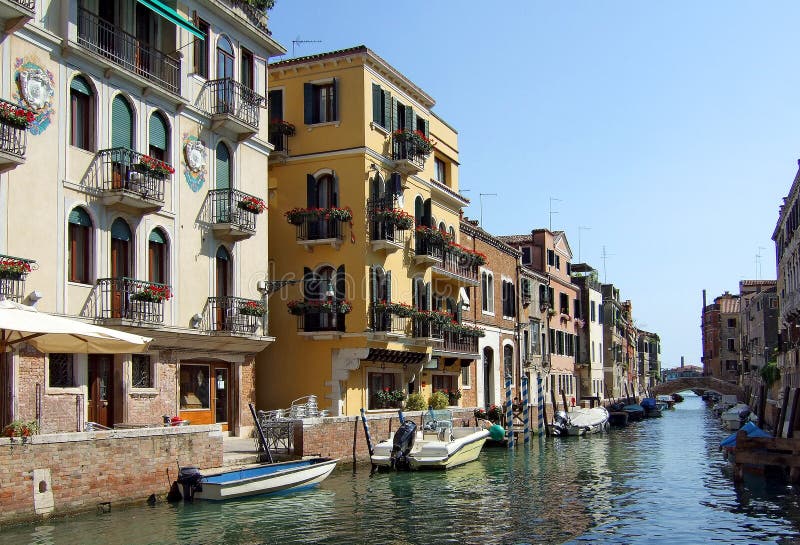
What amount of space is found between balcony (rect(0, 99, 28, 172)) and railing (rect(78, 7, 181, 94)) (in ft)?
9.75

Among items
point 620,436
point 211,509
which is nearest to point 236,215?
point 211,509

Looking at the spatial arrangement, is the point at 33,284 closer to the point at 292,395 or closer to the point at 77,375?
the point at 77,375

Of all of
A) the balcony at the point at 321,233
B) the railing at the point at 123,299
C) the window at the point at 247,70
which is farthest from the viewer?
the balcony at the point at 321,233

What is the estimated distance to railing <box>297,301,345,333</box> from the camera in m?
27.6

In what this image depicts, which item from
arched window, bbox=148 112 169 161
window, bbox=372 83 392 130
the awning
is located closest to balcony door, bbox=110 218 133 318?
arched window, bbox=148 112 169 161

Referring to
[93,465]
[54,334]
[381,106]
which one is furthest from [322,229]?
[93,465]

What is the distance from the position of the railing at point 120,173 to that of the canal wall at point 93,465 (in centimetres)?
535

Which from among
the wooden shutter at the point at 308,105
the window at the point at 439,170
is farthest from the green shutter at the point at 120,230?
the window at the point at 439,170

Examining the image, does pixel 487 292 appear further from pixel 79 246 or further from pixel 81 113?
pixel 81 113

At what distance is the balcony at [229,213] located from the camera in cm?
2300

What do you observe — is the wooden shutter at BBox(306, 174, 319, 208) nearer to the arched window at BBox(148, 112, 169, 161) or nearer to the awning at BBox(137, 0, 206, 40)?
the arched window at BBox(148, 112, 169, 161)

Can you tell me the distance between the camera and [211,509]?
56.7 ft

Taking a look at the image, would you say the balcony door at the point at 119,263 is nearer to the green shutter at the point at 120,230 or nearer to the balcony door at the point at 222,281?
the green shutter at the point at 120,230

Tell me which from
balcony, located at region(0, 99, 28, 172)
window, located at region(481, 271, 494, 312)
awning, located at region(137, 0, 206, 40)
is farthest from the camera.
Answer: window, located at region(481, 271, 494, 312)
